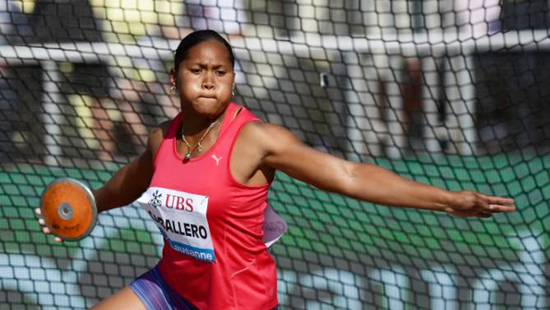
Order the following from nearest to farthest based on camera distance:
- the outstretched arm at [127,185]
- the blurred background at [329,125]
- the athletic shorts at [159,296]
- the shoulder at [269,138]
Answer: the shoulder at [269,138]
the athletic shorts at [159,296]
the outstretched arm at [127,185]
the blurred background at [329,125]

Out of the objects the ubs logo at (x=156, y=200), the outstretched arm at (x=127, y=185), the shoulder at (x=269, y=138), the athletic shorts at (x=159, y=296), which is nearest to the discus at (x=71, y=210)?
the outstretched arm at (x=127, y=185)

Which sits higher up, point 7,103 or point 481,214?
point 481,214

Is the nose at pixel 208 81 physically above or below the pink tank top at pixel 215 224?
above

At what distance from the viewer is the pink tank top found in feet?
12.3

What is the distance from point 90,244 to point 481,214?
362 cm

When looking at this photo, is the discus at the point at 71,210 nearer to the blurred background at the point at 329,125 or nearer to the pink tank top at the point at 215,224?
the pink tank top at the point at 215,224

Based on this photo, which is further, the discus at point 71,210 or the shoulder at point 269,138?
the discus at point 71,210

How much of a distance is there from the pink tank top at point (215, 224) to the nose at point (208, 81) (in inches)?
5.7

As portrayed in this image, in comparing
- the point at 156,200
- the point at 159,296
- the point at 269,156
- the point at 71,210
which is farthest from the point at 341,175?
the point at 71,210

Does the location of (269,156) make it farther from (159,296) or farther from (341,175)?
(159,296)

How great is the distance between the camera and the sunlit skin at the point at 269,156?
3.60 m

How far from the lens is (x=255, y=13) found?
23.2 feet

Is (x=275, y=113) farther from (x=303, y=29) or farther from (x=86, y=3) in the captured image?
(x=86, y=3)

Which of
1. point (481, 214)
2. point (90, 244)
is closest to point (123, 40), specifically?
point (90, 244)
